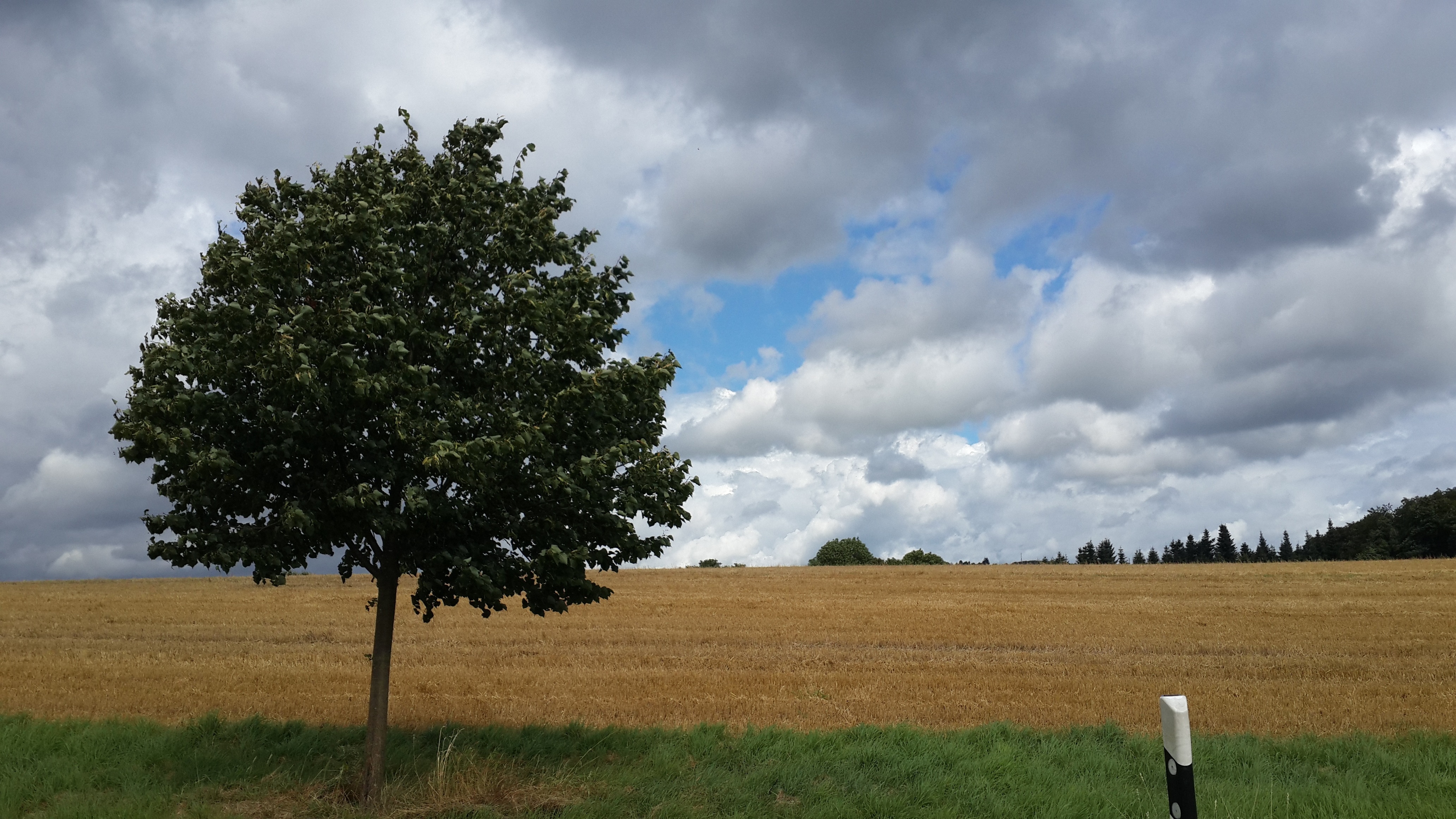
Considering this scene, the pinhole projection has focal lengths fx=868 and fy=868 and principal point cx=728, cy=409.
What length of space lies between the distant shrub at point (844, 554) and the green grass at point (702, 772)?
3617 inches

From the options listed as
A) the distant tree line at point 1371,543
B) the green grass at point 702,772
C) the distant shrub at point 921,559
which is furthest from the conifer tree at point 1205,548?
the green grass at point 702,772

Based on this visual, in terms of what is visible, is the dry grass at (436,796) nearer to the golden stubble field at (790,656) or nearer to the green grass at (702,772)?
the green grass at (702,772)

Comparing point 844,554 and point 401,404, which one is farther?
point 844,554

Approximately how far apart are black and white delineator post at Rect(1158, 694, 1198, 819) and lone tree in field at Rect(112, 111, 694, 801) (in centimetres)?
558

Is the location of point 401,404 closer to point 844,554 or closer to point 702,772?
point 702,772

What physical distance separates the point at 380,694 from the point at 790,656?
15259 mm

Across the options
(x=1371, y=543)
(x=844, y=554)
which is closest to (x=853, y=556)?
(x=844, y=554)

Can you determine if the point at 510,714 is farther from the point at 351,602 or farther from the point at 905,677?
the point at 351,602

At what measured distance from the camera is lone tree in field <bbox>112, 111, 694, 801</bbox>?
28.2 feet

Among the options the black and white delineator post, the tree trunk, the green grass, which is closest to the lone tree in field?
the tree trunk

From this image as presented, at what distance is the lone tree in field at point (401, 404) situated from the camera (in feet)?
28.2

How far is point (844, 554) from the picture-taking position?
4168 inches

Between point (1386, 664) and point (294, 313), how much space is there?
1046 inches

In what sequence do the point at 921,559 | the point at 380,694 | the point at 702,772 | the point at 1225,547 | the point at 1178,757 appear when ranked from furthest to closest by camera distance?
the point at 1225,547
the point at 921,559
the point at 702,772
the point at 380,694
the point at 1178,757
